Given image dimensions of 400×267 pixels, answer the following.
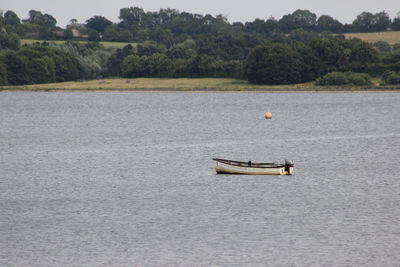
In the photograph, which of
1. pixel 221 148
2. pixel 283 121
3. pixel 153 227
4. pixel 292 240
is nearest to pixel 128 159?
pixel 221 148

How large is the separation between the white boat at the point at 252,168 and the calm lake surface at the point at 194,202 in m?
0.73

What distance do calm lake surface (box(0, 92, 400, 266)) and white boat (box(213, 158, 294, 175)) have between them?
2.40 feet

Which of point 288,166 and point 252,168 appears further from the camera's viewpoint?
point 288,166

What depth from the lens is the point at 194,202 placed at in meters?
45.2

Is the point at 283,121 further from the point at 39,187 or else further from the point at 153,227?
the point at 153,227

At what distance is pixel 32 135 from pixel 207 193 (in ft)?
174

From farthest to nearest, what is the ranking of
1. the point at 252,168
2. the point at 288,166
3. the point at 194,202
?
the point at 288,166, the point at 252,168, the point at 194,202

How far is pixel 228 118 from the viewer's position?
13112 centimetres

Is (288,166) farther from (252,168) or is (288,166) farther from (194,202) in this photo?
(194,202)

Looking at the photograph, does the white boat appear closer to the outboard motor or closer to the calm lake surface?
the outboard motor

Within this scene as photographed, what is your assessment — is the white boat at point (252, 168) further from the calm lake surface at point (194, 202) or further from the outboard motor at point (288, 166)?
the calm lake surface at point (194, 202)

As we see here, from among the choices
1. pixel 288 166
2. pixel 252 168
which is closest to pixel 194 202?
pixel 252 168

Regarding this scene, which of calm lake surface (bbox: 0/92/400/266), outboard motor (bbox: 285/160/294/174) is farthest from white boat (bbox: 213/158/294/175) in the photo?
calm lake surface (bbox: 0/92/400/266)

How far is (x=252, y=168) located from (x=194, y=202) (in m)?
10.0
